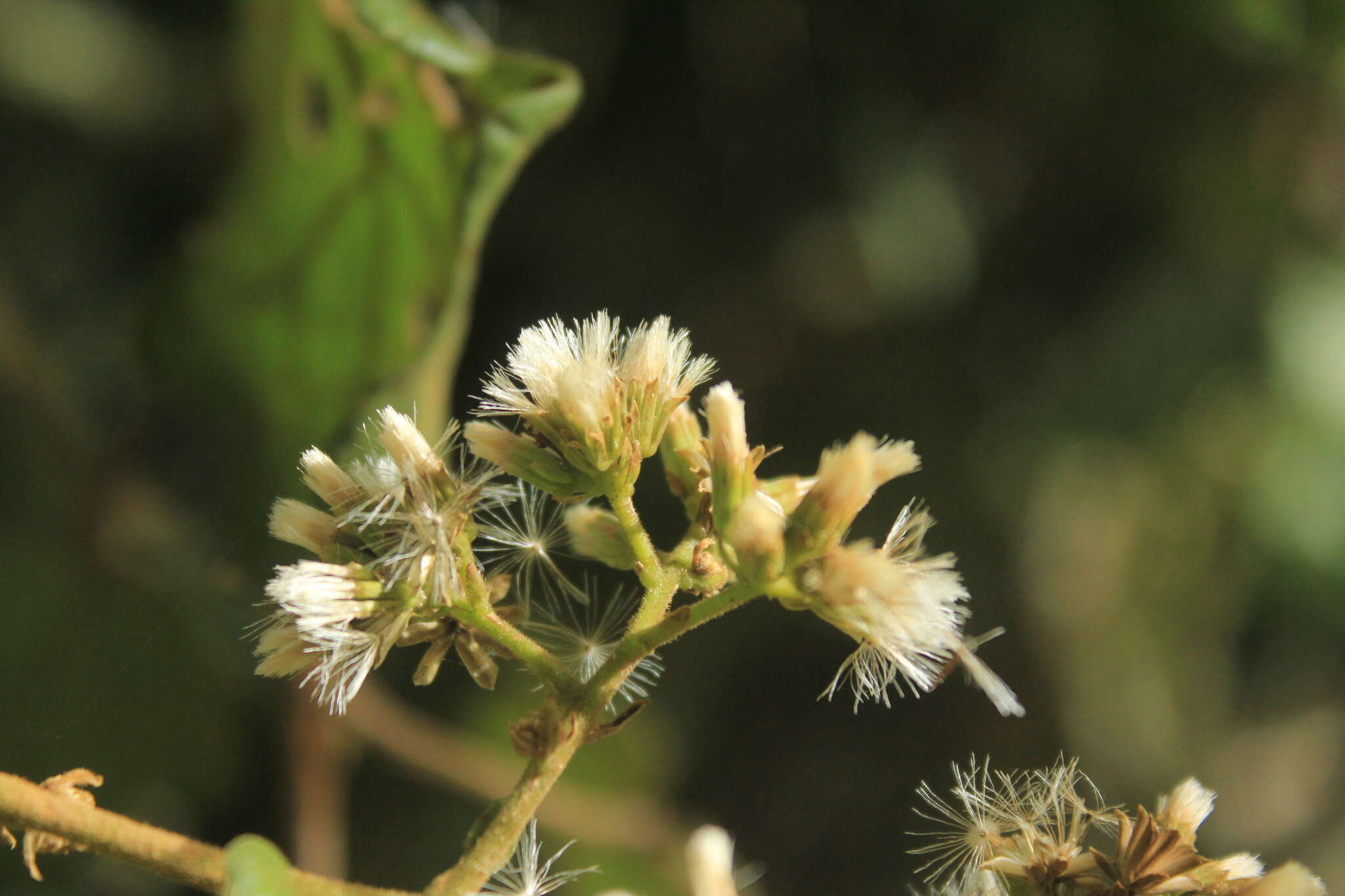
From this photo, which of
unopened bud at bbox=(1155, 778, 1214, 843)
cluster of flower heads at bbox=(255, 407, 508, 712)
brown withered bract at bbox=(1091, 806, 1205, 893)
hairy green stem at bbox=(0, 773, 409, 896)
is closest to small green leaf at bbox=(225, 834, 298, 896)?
hairy green stem at bbox=(0, 773, 409, 896)

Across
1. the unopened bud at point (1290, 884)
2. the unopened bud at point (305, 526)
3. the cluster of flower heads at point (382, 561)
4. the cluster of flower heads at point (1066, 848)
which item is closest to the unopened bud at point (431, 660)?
the cluster of flower heads at point (382, 561)

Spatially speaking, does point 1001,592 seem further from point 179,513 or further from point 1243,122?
point 179,513

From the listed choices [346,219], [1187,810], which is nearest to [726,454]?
[1187,810]

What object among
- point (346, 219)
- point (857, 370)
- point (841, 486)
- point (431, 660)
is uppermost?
point (857, 370)

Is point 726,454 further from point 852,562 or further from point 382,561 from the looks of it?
point 382,561

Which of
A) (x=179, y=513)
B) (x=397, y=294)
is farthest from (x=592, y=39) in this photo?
(x=179, y=513)
